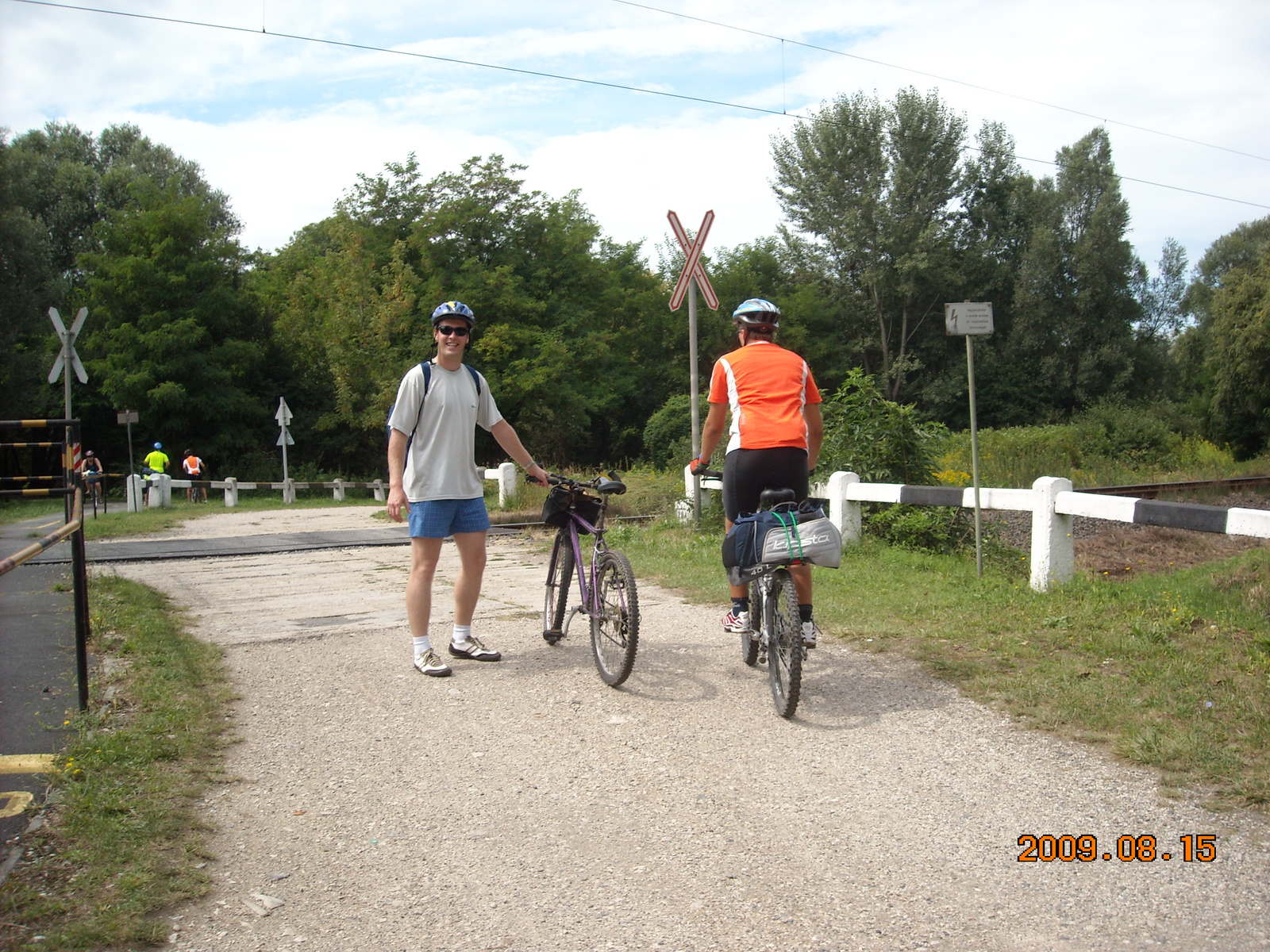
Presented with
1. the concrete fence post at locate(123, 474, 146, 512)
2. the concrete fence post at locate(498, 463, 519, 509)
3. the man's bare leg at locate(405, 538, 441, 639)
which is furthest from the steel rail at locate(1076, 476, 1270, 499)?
the concrete fence post at locate(123, 474, 146, 512)

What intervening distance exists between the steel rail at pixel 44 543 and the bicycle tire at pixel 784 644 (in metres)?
3.07

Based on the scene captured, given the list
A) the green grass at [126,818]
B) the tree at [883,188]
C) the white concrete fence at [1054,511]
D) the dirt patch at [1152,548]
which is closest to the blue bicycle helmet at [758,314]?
the white concrete fence at [1054,511]

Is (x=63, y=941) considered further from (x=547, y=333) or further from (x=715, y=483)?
(x=547, y=333)

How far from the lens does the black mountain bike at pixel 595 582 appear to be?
17.6ft

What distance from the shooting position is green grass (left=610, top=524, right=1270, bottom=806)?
412 cm

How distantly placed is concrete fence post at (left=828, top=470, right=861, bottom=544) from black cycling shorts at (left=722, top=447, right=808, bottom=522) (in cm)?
449

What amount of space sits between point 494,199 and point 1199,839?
42007mm

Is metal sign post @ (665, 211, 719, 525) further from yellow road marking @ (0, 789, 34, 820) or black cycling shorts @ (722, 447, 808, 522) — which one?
yellow road marking @ (0, 789, 34, 820)

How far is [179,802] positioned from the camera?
379cm

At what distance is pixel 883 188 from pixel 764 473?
47.9 metres

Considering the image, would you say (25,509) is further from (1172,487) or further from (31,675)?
(1172,487)

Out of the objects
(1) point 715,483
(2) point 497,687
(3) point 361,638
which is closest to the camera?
(2) point 497,687

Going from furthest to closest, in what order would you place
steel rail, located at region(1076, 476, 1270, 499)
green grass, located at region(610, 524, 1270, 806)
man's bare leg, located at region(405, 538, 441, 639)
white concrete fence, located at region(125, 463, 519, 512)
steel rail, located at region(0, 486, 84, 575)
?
white concrete fence, located at region(125, 463, 519, 512)
steel rail, located at region(1076, 476, 1270, 499)
man's bare leg, located at region(405, 538, 441, 639)
green grass, located at region(610, 524, 1270, 806)
steel rail, located at region(0, 486, 84, 575)

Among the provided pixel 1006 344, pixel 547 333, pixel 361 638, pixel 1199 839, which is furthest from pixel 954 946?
pixel 1006 344
